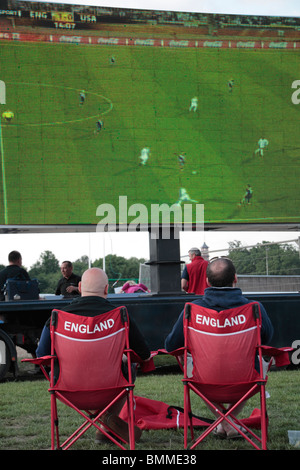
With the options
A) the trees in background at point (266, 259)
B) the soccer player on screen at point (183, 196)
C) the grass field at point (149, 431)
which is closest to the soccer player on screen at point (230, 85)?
the soccer player on screen at point (183, 196)

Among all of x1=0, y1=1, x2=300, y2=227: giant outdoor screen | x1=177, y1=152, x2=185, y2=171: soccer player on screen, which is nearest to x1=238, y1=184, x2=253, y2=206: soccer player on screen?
x1=0, y1=1, x2=300, y2=227: giant outdoor screen

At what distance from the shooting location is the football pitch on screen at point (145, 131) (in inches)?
340

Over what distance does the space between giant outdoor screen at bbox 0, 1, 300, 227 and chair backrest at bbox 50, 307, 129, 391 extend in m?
4.54

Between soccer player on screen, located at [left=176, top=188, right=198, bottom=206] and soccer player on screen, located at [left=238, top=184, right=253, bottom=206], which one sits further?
soccer player on screen, located at [left=238, top=184, right=253, bottom=206]

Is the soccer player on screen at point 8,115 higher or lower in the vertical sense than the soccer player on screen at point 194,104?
lower

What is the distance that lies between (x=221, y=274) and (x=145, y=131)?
15.9 ft

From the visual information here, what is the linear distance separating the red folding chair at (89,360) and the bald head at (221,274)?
70 cm

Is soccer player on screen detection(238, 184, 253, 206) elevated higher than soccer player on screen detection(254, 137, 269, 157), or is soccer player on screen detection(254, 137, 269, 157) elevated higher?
soccer player on screen detection(254, 137, 269, 157)

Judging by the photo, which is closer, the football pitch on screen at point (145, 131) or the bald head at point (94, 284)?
the bald head at point (94, 284)

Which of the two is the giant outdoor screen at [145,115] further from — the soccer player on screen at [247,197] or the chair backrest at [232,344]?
the chair backrest at [232,344]

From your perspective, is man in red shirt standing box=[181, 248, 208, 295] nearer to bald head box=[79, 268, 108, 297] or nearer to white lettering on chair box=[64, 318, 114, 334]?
bald head box=[79, 268, 108, 297]

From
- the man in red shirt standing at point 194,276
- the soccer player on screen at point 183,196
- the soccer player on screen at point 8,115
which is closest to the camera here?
the soccer player on screen at point 8,115

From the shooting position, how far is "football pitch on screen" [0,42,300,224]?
863 cm

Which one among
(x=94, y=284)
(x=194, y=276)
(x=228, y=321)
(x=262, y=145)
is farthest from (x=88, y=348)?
(x=262, y=145)
